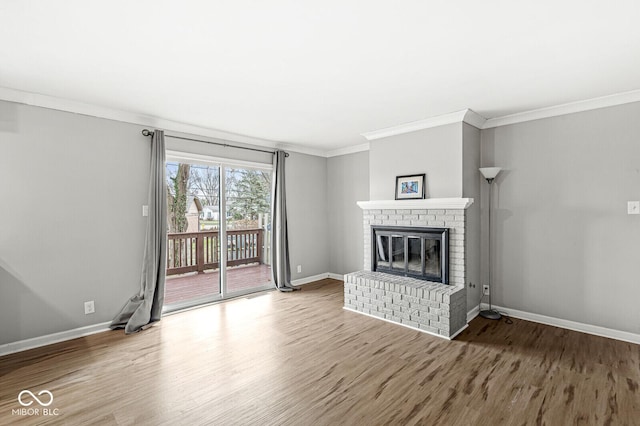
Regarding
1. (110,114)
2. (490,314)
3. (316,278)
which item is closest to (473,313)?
(490,314)

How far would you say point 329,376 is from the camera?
100 inches

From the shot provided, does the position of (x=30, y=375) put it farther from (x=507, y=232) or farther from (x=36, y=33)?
(x=507, y=232)

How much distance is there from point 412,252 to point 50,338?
4209 mm

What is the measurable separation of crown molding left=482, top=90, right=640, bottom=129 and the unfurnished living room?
2cm

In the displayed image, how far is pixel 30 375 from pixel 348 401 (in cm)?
268

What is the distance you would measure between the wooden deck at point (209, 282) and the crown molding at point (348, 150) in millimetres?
2446

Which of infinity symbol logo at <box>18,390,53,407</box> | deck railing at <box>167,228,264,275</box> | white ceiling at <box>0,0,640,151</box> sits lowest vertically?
infinity symbol logo at <box>18,390,53,407</box>

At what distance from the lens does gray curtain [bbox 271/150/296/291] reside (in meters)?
5.17

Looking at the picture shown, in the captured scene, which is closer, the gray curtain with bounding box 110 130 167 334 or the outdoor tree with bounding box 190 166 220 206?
the gray curtain with bounding box 110 130 167 334

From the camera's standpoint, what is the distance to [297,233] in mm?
5578

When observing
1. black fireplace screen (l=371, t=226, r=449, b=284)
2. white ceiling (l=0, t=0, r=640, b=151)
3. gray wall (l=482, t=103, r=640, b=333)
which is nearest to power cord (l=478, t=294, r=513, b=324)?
gray wall (l=482, t=103, r=640, b=333)

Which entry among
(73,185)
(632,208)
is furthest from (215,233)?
(632,208)

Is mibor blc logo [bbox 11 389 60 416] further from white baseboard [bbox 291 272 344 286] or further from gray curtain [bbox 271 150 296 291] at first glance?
white baseboard [bbox 291 272 344 286]

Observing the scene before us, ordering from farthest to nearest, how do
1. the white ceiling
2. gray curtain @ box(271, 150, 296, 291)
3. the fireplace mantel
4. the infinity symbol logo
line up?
1. gray curtain @ box(271, 150, 296, 291)
2. the fireplace mantel
3. the infinity symbol logo
4. the white ceiling
